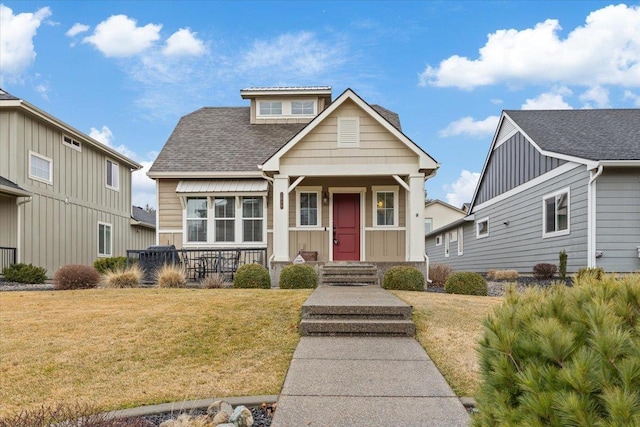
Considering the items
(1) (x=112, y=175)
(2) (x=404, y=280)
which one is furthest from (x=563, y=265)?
(1) (x=112, y=175)

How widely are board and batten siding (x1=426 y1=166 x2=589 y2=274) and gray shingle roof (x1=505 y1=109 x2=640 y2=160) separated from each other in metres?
0.87

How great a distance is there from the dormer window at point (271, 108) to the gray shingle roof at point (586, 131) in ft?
28.1

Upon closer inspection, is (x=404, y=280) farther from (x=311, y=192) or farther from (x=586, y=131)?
(x=586, y=131)

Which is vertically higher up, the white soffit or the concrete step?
the white soffit

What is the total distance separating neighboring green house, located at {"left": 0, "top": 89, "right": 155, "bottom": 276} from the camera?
13961 mm

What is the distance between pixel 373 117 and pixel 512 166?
7.24 metres

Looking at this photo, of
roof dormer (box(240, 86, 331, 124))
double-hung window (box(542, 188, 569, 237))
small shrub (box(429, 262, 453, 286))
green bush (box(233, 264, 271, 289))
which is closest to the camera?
green bush (box(233, 264, 271, 289))

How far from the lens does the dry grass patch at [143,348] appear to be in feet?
13.9

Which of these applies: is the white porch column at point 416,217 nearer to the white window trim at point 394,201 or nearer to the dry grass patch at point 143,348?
the white window trim at point 394,201

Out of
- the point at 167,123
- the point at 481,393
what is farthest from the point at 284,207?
the point at 481,393

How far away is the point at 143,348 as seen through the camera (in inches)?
212

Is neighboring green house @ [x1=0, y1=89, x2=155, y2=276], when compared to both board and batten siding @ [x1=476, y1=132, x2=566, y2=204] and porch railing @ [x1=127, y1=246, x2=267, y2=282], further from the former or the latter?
board and batten siding @ [x1=476, y1=132, x2=566, y2=204]

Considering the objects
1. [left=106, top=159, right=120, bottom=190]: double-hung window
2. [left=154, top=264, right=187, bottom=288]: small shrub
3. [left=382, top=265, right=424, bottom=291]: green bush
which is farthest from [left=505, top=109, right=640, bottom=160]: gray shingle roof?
[left=106, top=159, right=120, bottom=190]: double-hung window

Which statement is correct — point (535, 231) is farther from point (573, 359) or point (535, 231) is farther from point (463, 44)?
point (573, 359)
